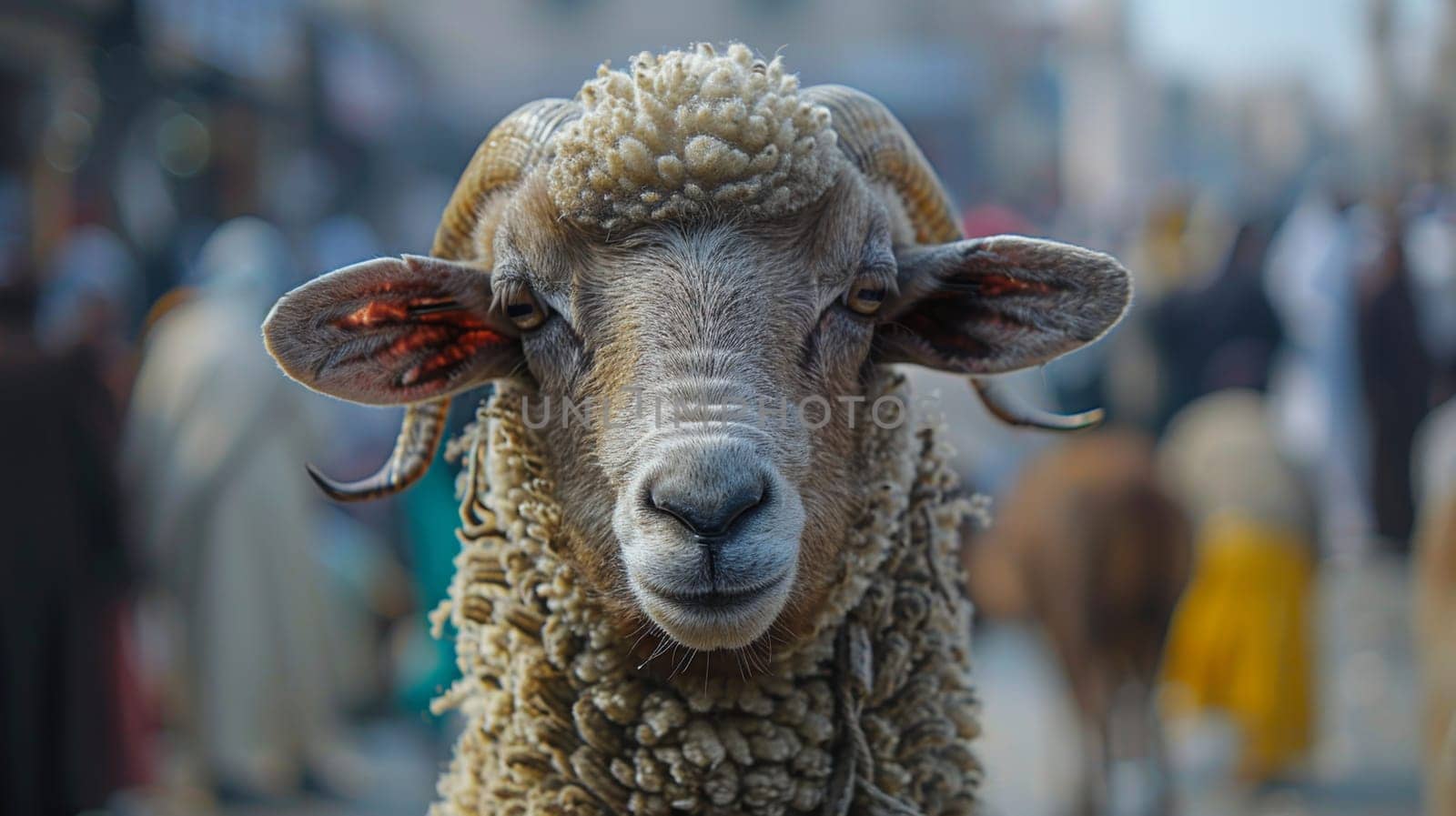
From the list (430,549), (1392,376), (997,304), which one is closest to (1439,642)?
(997,304)

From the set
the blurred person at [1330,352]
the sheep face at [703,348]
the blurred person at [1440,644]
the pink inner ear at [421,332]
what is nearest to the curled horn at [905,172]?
the sheep face at [703,348]

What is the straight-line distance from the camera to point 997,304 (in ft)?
7.82

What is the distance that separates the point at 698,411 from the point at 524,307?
405 millimetres

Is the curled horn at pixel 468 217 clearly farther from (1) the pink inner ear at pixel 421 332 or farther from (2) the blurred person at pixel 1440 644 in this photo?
(2) the blurred person at pixel 1440 644

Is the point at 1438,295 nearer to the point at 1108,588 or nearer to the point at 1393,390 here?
the point at 1393,390

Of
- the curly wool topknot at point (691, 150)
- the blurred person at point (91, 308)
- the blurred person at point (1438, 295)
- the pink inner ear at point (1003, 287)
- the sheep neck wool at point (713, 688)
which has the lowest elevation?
the sheep neck wool at point (713, 688)

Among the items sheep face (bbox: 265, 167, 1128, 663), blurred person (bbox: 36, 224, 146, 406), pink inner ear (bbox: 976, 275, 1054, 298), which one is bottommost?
sheep face (bbox: 265, 167, 1128, 663)

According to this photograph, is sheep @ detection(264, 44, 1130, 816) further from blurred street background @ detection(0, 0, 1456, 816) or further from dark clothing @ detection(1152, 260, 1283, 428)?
dark clothing @ detection(1152, 260, 1283, 428)

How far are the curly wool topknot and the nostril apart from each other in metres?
0.47

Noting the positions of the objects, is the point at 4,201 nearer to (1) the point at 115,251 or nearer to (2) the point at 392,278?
(1) the point at 115,251

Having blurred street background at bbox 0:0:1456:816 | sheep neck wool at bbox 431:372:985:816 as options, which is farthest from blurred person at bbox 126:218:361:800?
sheep neck wool at bbox 431:372:985:816

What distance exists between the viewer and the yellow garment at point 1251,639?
21.2 feet

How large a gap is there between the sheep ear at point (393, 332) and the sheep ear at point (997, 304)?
2.19ft

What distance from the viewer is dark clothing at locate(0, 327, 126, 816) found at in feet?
17.9
